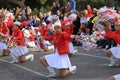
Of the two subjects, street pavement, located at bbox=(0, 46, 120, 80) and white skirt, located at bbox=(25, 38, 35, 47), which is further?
white skirt, located at bbox=(25, 38, 35, 47)

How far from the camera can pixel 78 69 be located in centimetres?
1123

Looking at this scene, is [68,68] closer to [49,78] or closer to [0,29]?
[49,78]

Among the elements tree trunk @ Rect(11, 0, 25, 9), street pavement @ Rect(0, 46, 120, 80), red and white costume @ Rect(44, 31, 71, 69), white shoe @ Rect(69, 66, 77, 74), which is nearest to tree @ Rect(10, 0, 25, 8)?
tree trunk @ Rect(11, 0, 25, 9)

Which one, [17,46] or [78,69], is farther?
[17,46]

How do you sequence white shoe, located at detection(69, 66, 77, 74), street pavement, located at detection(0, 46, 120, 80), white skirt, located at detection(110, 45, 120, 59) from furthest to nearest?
white skirt, located at detection(110, 45, 120, 59) → white shoe, located at detection(69, 66, 77, 74) → street pavement, located at detection(0, 46, 120, 80)

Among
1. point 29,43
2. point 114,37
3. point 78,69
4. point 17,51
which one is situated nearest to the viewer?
point 114,37

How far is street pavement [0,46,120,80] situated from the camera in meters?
10.2

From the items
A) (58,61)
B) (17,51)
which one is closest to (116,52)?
(58,61)

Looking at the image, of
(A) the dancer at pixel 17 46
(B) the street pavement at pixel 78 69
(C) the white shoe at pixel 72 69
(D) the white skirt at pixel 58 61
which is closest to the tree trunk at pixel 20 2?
(B) the street pavement at pixel 78 69

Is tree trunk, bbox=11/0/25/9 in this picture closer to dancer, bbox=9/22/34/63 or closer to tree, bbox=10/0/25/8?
tree, bbox=10/0/25/8

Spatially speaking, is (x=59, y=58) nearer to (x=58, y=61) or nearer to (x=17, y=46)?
(x=58, y=61)

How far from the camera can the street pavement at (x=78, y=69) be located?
10.2 metres

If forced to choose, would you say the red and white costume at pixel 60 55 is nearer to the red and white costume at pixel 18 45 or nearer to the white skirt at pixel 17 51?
the red and white costume at pixel 18 45

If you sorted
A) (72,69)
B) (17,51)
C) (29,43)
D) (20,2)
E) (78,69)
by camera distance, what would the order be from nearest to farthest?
(72,69) < (78,69) < (17,51) < (29,43) < (20,2)
